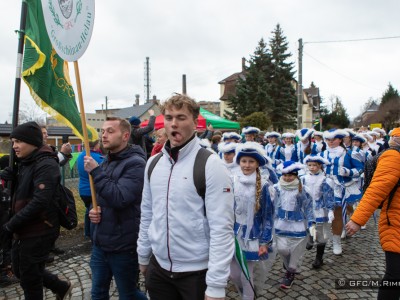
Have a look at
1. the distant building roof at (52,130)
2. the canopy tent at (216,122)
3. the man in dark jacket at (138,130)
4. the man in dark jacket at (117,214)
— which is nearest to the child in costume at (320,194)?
the man in dark jacket at (138,130)

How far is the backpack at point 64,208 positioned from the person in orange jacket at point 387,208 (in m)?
2.70

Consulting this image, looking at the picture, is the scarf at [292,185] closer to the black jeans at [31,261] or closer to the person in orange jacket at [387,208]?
the person in orange jacket at [387,208]

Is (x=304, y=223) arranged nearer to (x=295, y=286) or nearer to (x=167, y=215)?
(x=295, y=286)

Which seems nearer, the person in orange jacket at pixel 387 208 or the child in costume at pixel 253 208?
the person in orange jacket at pixel 387 208

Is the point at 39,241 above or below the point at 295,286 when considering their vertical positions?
above

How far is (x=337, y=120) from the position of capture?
162 feet

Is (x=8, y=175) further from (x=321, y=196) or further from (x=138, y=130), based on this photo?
(x=321, y=196)

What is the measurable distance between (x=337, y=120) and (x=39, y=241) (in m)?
52.2

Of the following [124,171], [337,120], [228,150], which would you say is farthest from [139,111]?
[124,171]

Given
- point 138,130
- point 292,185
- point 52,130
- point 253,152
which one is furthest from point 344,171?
point 52,130

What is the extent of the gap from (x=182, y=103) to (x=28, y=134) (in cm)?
186

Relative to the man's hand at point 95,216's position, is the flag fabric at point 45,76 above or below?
above

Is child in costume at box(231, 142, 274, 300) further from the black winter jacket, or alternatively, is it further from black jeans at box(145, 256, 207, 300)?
the black winter jacket

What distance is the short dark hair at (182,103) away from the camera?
2.08m
